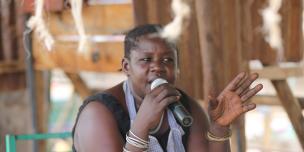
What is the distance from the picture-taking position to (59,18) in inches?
105

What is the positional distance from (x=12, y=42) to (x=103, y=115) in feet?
5.92

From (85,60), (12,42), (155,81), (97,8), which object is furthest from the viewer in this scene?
(12,42)

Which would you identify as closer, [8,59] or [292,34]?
[292,34]

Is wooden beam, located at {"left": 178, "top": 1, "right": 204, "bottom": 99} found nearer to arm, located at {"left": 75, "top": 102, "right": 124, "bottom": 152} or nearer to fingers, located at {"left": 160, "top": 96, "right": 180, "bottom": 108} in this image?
arm, located at {"left": 75, "top": 102, "right": 124, "bottom": 152}

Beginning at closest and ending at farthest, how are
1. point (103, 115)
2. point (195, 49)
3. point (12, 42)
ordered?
point (103, 115), point (195, 49), point (12, 42)

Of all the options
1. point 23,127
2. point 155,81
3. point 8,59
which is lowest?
point 23,127

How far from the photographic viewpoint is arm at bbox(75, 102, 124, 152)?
1.36 meters

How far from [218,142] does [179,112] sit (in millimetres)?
326

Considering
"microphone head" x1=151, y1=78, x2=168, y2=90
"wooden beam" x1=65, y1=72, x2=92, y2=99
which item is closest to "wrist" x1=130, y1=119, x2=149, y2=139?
"microphone head" x1=151, y1=78, x2=168, y2=90

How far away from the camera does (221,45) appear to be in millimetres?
1770

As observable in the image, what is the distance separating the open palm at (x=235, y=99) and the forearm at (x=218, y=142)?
0.15ft

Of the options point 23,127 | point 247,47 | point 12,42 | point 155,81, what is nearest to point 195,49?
point 247,47

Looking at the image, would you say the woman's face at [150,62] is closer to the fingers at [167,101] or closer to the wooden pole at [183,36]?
the fingers at [167,101]

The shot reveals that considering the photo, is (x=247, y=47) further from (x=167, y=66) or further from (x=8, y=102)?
(x=8, y=102)
